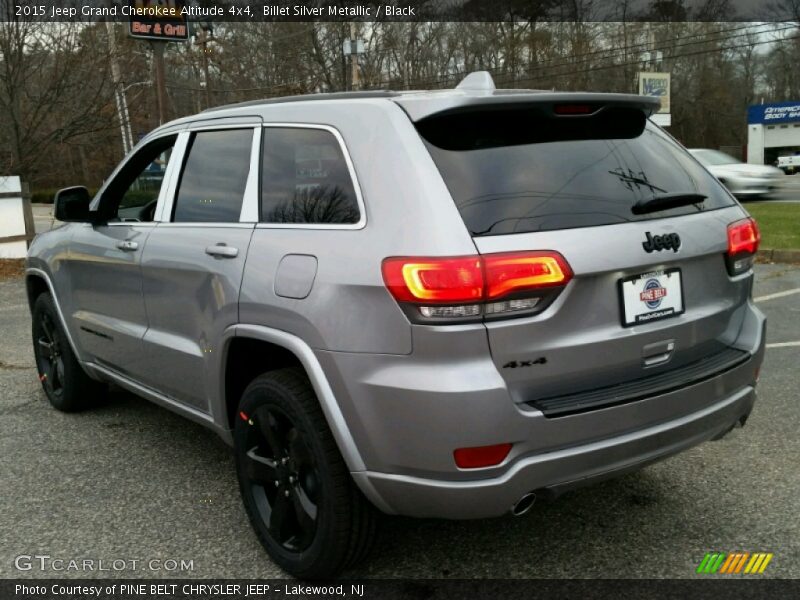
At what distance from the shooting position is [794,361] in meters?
5.38

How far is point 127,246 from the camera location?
151 inches

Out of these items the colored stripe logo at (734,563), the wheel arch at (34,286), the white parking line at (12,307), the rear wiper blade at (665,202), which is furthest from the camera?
the white parking line at (12,307)

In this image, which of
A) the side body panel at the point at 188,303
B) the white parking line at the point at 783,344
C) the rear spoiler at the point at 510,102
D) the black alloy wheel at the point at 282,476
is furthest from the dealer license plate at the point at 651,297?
the white parking line at the point at 783,344

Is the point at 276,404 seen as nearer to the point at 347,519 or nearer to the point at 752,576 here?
the point at 347,519

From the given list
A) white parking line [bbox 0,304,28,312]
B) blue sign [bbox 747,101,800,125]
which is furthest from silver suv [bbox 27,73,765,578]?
blue sign [bbox 747,101,800,125]

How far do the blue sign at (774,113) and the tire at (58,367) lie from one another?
60.9 meters

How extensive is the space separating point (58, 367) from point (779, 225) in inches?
456

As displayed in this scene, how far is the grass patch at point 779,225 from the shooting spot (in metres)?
10.5

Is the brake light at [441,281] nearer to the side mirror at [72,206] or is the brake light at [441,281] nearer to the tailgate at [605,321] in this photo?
the tailgate at [605,321]

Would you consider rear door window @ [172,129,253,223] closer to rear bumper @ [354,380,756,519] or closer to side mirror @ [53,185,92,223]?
side mirror @ [53,185,92,223]

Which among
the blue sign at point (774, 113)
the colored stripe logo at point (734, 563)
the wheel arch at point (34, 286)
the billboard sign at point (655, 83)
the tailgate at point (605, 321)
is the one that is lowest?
the colored stripe logo at point (734, 563)

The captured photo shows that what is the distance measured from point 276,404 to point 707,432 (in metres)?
1.53

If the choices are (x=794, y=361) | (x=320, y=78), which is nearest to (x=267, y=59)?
(x=320, y=78)

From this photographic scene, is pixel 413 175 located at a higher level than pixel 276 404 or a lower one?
higher
